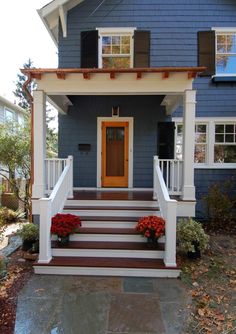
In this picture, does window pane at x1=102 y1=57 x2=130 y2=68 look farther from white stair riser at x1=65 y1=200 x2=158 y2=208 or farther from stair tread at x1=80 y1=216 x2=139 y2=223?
stair tread at x1=80 y1=216 x2=139 y2=223

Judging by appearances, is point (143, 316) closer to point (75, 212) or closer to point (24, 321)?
point (24, 321)

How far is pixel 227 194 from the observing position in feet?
28.8

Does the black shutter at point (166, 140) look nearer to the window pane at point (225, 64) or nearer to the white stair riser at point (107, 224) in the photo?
the window pane at point (225, 64)

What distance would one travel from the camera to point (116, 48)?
8820 millimetres

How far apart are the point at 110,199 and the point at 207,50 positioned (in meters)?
5.36

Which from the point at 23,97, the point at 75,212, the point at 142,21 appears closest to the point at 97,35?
the point at 142,21

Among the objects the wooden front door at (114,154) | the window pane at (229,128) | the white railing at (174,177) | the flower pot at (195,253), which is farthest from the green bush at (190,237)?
the window pane at (229,128)

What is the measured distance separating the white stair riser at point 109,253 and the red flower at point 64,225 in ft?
1.02

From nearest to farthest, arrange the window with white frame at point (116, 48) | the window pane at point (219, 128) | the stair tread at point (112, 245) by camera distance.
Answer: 1. the stair tread at point (112, 245)
2. the window with white frame at point (116, 48)
3. the window pane at point (219, 128)

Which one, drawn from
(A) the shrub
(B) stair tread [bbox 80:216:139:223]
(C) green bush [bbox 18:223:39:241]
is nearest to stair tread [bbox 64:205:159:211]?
(B) stair tread [bbox 80:216:139:223]

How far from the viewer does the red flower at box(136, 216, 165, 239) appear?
5.22 meters

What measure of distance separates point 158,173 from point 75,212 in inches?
77.2

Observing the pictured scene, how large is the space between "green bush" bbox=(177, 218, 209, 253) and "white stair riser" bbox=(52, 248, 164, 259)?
50 centimetres

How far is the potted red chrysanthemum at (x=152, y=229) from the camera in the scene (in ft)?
17.1
